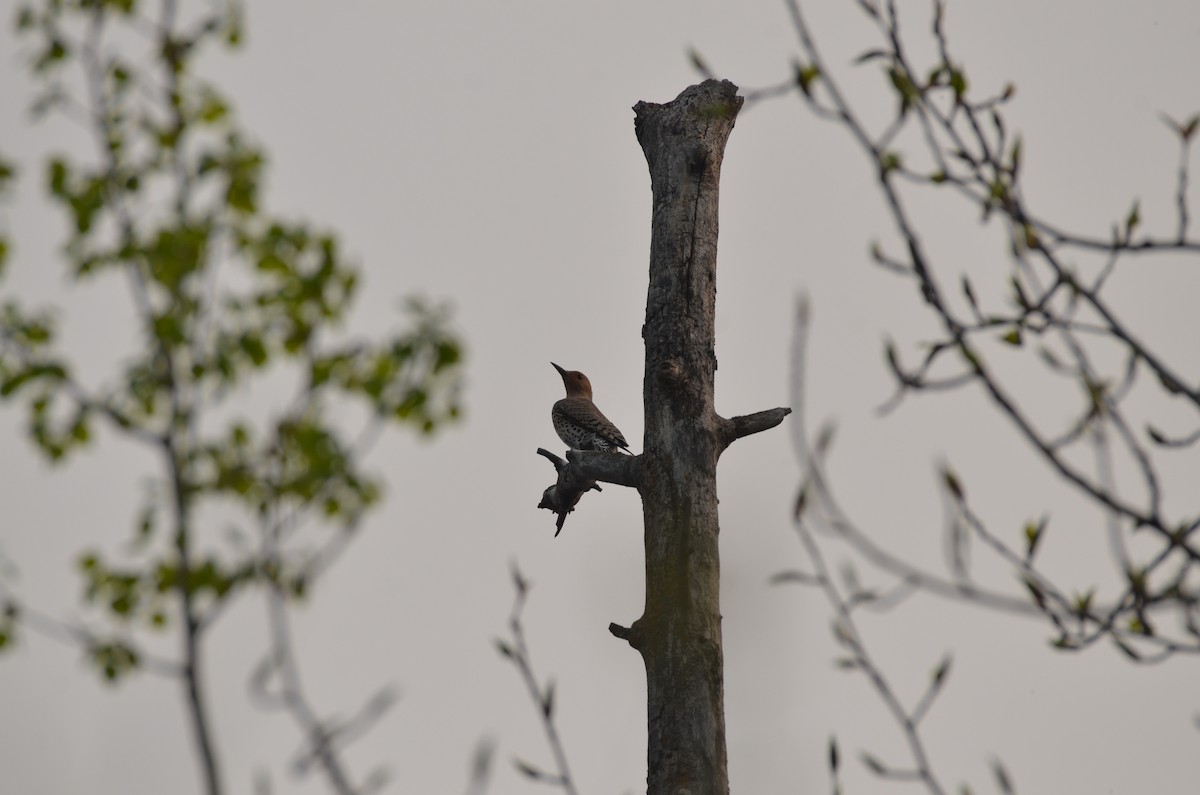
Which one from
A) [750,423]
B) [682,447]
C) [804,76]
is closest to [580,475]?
[682,447]

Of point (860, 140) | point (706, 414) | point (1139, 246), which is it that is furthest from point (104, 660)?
point (1139, 246)

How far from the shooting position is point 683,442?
6.03 m

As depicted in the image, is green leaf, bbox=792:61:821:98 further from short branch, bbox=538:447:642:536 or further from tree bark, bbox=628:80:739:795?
short branch, bbox=538:447:642:536

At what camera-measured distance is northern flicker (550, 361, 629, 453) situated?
11.4 meters

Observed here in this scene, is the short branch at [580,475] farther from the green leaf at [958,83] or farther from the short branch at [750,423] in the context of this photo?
the green leaf at [958,83]

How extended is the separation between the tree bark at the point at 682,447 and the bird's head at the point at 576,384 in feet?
19.8

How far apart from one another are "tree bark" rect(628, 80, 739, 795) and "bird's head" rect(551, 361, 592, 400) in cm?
602

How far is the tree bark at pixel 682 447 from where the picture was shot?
5508 millimetres

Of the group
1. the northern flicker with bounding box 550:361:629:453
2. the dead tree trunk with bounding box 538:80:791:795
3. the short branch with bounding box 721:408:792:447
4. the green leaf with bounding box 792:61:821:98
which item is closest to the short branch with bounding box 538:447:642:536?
the dead tree trunk with bounding box 538:80:791:795

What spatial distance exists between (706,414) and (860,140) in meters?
3.26

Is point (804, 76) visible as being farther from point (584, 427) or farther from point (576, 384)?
point (576, 384)

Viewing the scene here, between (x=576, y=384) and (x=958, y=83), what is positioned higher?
(x=576, y=384)

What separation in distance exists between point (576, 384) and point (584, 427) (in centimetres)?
140

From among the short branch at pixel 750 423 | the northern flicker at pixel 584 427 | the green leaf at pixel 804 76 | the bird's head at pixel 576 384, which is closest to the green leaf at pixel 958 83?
the green leaf at pixel 804 76
